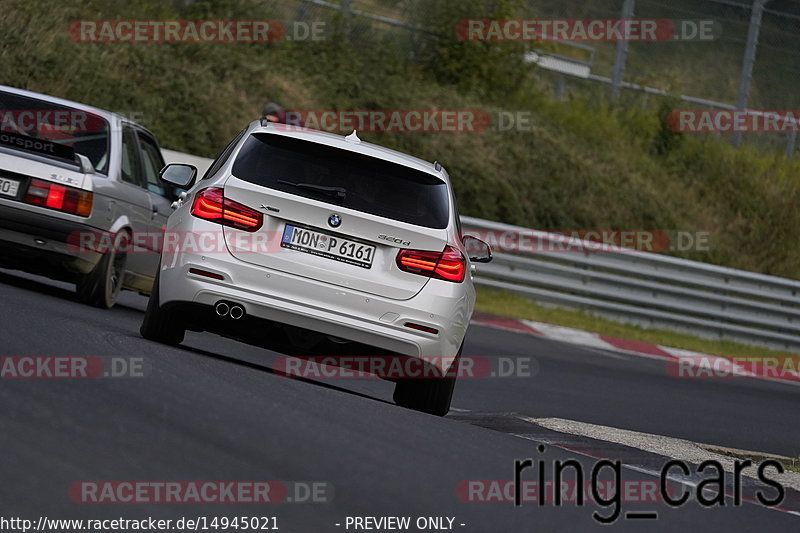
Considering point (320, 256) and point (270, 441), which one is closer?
point (270, 441)

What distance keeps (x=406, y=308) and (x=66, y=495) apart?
353 cm

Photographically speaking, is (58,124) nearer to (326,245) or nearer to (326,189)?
(326,189)

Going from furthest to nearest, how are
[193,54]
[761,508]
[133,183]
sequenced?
[193,54], [133,183], [761,508]

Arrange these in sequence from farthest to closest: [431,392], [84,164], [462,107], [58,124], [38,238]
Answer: [462,107] < [58,124] < [84,164] < [38,238] < [431,392]

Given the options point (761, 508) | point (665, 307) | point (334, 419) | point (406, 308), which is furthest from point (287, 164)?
point (665, 307)

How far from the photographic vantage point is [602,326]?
21.2m

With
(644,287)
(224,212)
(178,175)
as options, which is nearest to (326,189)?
(224,212)

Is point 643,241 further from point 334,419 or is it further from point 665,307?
point 334,419

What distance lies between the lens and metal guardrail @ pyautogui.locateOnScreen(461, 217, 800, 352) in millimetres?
21547

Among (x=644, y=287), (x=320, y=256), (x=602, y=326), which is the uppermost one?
(x=644, y=287)

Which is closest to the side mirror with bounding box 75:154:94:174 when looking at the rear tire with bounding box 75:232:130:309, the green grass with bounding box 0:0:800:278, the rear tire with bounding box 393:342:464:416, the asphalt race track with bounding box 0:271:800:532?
the rear tire with bounding box 75:232:130:309

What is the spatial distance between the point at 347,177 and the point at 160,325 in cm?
167

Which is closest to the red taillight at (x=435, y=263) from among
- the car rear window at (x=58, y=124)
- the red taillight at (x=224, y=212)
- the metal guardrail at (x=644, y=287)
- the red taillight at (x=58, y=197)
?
the red taillight at (x=224, y=212)

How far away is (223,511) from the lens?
18.7ft
